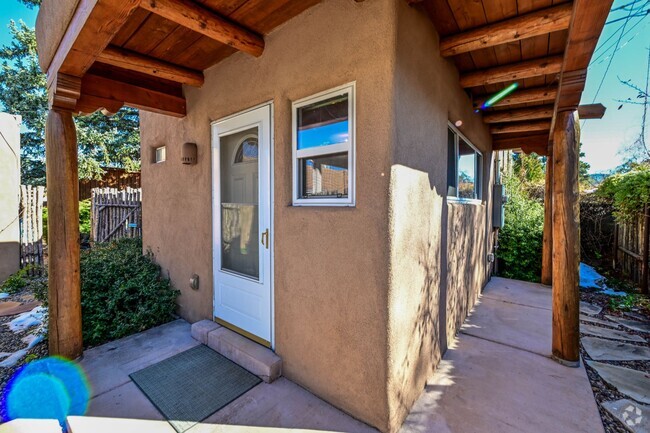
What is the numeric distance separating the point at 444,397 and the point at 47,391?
356 centimetres

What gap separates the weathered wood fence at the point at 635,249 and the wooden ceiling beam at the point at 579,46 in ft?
13.2

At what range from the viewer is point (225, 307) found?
3568 mm

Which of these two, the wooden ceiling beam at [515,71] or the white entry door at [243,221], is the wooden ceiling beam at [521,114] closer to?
the wooden ceiling beam at [515,71]

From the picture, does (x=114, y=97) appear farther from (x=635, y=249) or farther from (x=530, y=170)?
(x=530, y=170)

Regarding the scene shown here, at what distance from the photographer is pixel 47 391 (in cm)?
265

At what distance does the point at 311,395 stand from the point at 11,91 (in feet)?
59.7

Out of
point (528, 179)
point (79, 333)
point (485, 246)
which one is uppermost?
point (528, 179)

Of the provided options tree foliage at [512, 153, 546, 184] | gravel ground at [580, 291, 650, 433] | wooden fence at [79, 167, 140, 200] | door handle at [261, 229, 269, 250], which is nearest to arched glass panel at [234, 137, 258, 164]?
door handle at [261, 229, 269, 250]

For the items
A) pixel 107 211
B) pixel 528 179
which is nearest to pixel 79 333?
pixel 107 211

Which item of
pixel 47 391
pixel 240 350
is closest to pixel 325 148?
pixel 240 350

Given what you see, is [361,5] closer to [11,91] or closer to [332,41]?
[332,41]

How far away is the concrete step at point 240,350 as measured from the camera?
109 inches

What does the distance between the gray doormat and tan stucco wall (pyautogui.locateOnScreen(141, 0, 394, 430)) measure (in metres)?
0.52

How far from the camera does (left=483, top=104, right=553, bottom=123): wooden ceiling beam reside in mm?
4661
